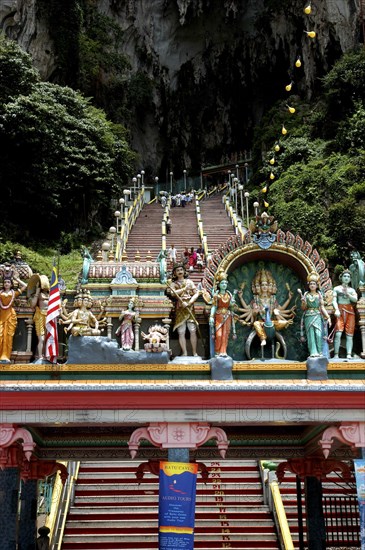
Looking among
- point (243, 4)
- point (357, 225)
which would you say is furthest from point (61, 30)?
point (357, 225)

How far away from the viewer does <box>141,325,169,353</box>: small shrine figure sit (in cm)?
1086

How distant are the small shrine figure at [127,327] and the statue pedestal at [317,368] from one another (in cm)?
286

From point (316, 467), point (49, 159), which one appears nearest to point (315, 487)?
point (316, 467)

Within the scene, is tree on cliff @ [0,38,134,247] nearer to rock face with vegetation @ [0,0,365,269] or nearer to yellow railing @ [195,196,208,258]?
rock face with vegetation @ [0,0,365,269]

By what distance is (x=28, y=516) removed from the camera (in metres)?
12.9

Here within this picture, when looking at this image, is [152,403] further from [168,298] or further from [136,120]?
[136,120]

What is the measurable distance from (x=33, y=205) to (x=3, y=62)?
20.7 ft

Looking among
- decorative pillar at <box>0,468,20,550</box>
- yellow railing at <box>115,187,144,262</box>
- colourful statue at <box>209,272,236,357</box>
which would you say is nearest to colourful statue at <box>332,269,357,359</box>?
colourful statue at <box>209,272,236,357</box>

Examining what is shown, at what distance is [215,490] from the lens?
15391 mm

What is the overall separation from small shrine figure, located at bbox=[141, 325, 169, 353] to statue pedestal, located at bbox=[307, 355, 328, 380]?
223cm

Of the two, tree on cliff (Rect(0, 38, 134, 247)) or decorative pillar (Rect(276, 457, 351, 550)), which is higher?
tree on cliff (Rect(0, 38, 134, 247))

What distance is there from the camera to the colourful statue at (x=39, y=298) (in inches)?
454

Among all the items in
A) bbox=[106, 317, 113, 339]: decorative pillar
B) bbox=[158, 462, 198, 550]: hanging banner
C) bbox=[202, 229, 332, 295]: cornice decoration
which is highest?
bbox=[202, 229, 332, 295]: cornice decoration

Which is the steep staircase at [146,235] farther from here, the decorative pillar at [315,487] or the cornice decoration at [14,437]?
the cornice decoration at [14,437]
